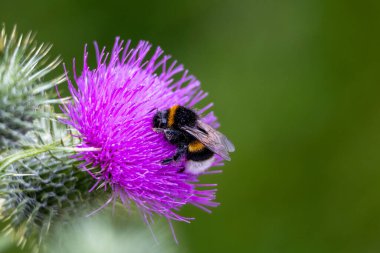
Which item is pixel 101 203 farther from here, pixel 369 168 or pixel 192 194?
pixel 369 168

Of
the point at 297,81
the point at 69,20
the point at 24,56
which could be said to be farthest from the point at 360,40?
the point at 24,56

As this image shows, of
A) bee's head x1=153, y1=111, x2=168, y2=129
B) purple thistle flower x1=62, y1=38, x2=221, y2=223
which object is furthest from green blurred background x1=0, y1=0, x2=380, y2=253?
bee's head x1=153, y1=111, x2=168, y2=129

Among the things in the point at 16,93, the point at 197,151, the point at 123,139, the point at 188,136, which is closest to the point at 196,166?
the point at 197,151

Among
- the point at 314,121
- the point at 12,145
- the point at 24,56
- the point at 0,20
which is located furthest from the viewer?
the point at 314,121

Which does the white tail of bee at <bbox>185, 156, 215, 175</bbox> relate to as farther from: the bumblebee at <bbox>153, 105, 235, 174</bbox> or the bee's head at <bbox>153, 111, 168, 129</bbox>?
the bee's head at <bbox>153, 111, 168, 129</bbox>

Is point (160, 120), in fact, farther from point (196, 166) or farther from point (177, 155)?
point (196, 166)

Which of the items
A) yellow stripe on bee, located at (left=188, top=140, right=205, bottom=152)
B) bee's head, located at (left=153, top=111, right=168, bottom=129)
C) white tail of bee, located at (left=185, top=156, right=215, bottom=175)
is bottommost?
white tail of bee, located at (left=185, top=156, right=215, bottom=175)

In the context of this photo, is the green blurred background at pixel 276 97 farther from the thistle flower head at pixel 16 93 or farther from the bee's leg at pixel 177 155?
the thistle flower head at pixel 16 93
